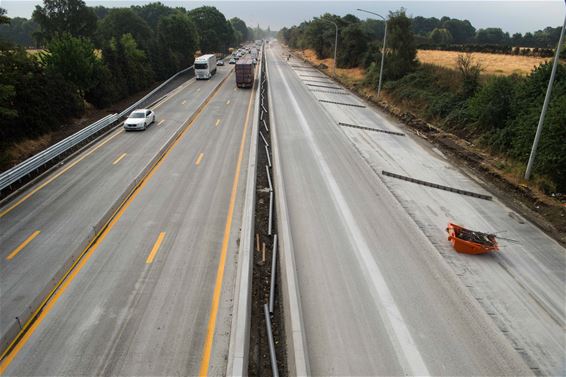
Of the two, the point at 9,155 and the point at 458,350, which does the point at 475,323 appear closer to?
the point at 458,350

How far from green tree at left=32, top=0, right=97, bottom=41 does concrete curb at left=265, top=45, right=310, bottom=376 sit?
223 ft

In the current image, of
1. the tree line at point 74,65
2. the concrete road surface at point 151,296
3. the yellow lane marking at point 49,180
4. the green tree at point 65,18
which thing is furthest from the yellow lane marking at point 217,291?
the green tree at point 65,18

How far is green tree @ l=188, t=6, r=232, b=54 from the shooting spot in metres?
97.0

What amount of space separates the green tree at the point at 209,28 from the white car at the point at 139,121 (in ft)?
244

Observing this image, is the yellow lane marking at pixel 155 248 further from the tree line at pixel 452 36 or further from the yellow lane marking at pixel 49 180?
the tree line at pixel 452 36

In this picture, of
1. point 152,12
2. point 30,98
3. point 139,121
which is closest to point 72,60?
point 30,98

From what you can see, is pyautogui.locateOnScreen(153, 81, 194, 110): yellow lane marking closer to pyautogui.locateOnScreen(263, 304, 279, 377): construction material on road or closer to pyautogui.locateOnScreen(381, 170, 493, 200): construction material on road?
pyautogui.locateOnScreen(381, 170, 493, 200): construction material on road

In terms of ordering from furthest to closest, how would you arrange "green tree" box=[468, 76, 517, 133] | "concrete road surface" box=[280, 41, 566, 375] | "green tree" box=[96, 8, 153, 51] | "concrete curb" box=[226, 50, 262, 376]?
"green tree" box=[96, 8, 153, 51]
"green tree" box=[468, 76, 517, 133]
"concrete road surface" box=[280, 41, 566, 375]
"concrete curb" box=[226, 50, 262, 376]

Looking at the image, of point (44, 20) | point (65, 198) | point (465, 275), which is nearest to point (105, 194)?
point (65, 198)

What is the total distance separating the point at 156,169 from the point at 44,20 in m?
61.8

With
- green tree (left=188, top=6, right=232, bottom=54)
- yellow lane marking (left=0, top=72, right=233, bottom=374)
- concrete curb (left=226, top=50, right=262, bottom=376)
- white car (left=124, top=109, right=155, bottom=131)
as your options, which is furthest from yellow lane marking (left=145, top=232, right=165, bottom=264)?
green tree (left=188, top=6, right=232, bottom=54)

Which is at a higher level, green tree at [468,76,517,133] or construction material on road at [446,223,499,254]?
green tree at [468,76,517,133]

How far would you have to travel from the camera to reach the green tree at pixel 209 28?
97.0 metres

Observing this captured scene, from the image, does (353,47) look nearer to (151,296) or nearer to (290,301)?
(290,301)
